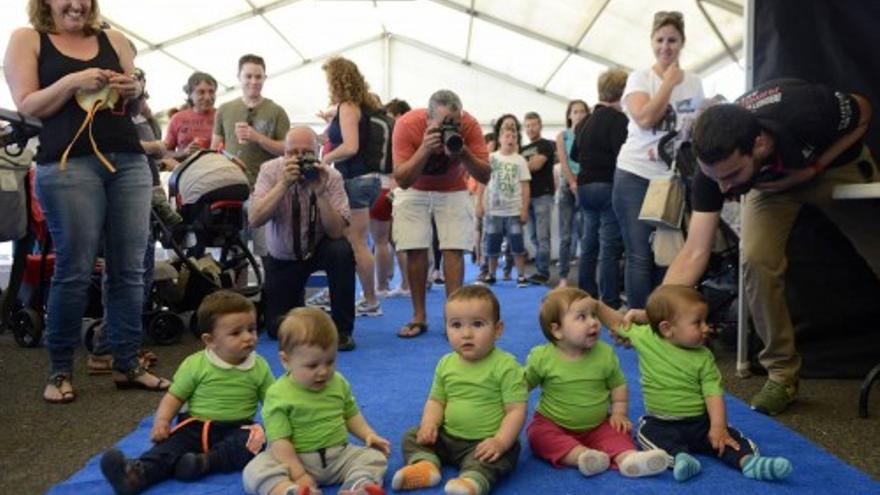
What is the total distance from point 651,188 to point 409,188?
1019 millimetres

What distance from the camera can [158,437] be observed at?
1702 mm

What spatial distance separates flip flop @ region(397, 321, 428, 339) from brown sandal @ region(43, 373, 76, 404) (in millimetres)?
1396

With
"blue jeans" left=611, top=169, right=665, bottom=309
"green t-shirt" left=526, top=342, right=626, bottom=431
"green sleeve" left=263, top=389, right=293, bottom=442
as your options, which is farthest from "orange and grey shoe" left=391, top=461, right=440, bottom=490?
"blue jeans" left=611, top=169, right=665, bottom=309

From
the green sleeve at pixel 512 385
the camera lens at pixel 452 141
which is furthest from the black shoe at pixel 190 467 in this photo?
the camera lens at pixel 452 141

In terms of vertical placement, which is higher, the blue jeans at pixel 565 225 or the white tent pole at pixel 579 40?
the white tent pole at pixel 579 40

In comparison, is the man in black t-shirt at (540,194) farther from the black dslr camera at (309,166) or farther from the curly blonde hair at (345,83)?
the black dslr camera at (309,166)

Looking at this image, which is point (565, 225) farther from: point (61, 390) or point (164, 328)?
point (61, 390)

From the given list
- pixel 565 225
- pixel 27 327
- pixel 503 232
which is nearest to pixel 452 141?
pixel 27 327

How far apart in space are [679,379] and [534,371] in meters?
0.34

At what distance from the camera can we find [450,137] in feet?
9.82

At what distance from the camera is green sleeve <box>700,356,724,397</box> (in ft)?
5.84

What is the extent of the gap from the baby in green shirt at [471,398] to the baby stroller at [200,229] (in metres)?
1.87

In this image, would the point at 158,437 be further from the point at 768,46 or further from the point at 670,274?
the point at 768,46

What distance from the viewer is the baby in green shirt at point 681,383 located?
1.77 m
